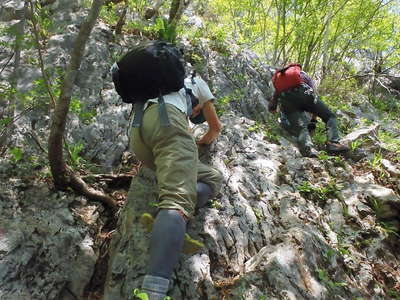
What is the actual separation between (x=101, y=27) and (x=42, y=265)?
6307mm

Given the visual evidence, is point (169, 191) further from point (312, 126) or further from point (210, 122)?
point (312, 126)

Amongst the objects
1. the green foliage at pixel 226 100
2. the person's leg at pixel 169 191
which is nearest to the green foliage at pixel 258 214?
the person's leg at pixel 169 191

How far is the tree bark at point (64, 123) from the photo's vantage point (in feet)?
11.6

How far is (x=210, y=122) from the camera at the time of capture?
452 centimetres

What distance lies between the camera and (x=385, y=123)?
11.4m

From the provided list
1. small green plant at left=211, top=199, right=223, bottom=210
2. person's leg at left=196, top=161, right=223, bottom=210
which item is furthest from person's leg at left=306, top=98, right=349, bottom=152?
person's leg at left=196, top=161, right=223, bottom=210

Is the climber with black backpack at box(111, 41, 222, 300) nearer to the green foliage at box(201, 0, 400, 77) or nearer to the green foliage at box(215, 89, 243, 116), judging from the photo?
the green foliage at box(215, 89, 243, 116)

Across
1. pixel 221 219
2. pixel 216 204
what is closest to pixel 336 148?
pixel 216 204

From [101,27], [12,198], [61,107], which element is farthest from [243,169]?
[101,27]

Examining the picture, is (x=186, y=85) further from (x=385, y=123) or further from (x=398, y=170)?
(x=385, y=123)

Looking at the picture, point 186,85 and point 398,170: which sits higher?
point 186,85

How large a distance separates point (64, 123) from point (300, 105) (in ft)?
16.4

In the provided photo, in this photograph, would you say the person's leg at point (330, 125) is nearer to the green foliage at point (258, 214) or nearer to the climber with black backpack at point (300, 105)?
the climber with black backpack at point (300, 105)

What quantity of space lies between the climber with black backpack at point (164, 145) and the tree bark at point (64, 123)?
482 mm
